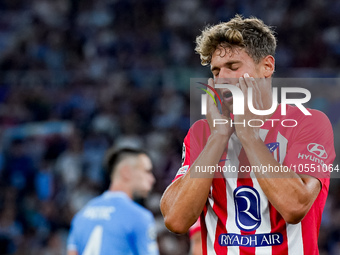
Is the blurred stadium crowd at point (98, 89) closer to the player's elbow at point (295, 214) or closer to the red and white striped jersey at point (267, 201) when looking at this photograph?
the red and white striped jersey at point (267, 201)

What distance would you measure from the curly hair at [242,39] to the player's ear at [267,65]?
0.8 inches

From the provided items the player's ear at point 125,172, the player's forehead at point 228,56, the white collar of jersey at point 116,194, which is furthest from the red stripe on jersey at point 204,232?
the player's ear at point 125,172

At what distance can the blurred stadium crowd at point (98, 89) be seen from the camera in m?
8.61

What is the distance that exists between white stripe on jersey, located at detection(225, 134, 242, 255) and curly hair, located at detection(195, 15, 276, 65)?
411 millimetres

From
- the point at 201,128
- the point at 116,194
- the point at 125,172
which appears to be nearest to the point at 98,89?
the point at 125,172

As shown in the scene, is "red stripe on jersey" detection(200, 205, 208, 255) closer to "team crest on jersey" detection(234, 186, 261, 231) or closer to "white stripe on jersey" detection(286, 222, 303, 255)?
"team crest on jersey" detection(234, 186, 261, 231)

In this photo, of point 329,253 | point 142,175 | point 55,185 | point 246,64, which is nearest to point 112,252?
point 142,175

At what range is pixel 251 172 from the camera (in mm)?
2334

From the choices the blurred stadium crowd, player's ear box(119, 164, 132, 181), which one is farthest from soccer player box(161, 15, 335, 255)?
the blurred stadium crowd

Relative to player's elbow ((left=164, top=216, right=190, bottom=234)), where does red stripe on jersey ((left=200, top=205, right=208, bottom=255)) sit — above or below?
below

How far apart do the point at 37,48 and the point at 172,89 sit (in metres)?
3.52

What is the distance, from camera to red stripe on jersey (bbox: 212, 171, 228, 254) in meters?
2.30

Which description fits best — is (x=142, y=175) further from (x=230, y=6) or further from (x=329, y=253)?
(x=230, y=6)

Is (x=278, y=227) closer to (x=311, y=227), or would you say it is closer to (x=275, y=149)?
(x=311, y=227)
